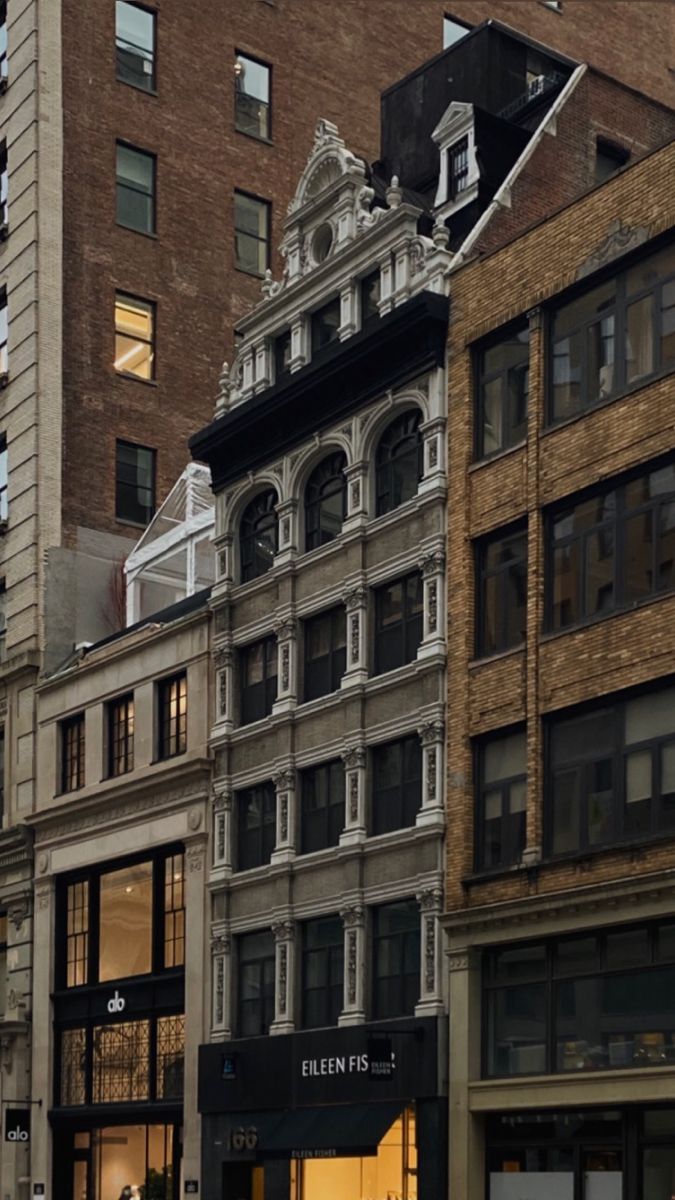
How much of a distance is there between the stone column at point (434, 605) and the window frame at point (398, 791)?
1700mm

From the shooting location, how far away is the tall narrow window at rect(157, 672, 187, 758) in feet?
162

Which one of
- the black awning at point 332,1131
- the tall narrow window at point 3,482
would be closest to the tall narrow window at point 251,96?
the tall narrow window at point 3,482

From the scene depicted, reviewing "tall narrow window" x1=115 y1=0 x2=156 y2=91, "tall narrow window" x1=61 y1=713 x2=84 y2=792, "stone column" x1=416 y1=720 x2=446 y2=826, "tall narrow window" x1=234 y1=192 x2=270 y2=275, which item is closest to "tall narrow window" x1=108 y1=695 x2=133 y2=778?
"tall narrow window" x1=61 y1=713 x2=84 y2=792

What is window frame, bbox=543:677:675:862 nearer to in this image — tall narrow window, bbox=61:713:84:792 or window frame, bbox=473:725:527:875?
window frame, bbox=473:725:527:875

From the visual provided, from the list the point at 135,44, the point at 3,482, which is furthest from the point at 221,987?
the point at 135,44

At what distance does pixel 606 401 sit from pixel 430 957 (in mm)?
10370

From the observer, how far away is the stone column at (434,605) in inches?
1598

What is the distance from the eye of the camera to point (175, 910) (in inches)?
1919

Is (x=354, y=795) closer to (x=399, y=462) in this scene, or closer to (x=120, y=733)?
(x=399, y=462)

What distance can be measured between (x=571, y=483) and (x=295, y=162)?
2947cm

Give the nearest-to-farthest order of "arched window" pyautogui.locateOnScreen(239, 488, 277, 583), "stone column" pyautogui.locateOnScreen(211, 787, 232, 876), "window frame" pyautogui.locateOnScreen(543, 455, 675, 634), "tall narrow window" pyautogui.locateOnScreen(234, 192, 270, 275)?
"window frame" pyautogui.locateOnScreen(543, 455, 675, 634) → "stone column" pyautogui.locateOnScreen(211, 787, 232, 876) → "arched window" pyautogui.locateOnScreen(239, 488, 277, 583) → "tall narrow window" pyautogui.locateOnScreen(234, 192, 270, 275)

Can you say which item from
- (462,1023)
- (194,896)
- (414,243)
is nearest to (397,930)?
(462,1023)

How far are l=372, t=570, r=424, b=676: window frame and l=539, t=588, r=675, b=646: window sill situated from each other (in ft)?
13.2

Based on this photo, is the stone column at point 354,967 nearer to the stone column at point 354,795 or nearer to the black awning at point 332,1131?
the stone column at point 354,795
